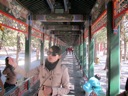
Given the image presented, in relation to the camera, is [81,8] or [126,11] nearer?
[126,11]

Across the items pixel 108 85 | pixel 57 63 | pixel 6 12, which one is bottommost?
pixel 108 85

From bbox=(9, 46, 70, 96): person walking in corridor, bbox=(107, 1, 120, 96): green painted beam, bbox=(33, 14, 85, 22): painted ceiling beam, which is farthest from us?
bbox=(33, 14, 85, 22): painted ceiling beam

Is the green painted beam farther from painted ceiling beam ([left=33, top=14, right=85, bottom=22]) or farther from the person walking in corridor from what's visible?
painted ceiling beam ([left=33, top=14, right=85, bottom=22])

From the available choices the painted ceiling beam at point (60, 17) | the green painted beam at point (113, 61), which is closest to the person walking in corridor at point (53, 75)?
the green painted beam at point (113, 61)

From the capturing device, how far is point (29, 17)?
27.3ft

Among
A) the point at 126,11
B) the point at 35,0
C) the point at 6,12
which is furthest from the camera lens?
the point at 35,0

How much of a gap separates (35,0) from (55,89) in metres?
4.80

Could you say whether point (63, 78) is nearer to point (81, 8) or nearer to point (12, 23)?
point (12, 23)

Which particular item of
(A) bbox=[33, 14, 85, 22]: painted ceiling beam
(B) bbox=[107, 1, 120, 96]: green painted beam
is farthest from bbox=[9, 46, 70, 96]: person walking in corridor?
(A) bbox=[33, 14, 85, 22]: painted ceiling beam

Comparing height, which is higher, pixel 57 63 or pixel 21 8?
pixel 21 8

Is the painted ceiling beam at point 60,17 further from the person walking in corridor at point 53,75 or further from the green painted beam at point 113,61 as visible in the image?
the person walking in corridor at point 53,75

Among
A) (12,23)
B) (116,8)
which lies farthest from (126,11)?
(12,23)

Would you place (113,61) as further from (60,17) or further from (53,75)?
(60,17)

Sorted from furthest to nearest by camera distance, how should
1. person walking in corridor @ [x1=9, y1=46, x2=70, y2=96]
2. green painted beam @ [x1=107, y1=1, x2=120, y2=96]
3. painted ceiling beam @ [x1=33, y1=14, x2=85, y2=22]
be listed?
painted ceiling beam @ [x1=33, y1=14, x2=85, y2=22], green painted beam @ [x1=107, y1=1, x2=120, y2=96], person walking in corridor @ [x1=9, y1=46, x2=70, y2=96]
